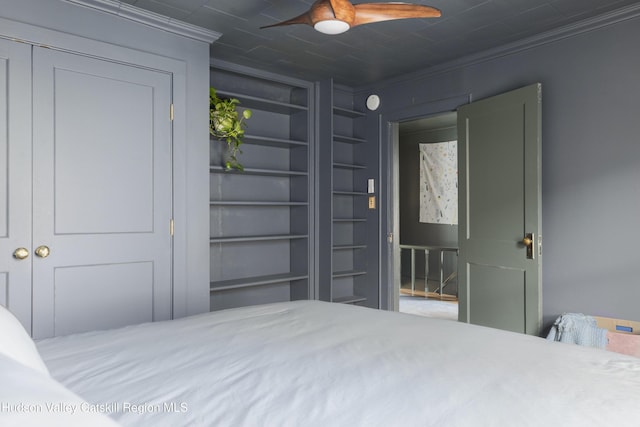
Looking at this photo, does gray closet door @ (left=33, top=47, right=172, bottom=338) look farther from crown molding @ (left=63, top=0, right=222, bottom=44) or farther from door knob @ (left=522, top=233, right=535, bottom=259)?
door knob @ (left=522, top=233, right=535, bottom=259)

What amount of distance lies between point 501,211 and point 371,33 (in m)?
1.60

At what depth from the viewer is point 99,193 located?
2.68 m

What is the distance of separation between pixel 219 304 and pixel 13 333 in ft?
10.5

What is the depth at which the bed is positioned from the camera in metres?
0.91

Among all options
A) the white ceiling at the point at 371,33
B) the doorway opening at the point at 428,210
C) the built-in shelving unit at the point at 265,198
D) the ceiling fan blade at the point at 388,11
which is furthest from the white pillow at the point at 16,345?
the doorway opening at the point at 428,210

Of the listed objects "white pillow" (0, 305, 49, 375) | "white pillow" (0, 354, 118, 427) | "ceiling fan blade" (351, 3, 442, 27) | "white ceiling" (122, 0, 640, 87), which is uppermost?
"white ceiling" (122, 0, 640, 87)

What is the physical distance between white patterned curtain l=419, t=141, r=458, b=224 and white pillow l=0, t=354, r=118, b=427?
629 cm

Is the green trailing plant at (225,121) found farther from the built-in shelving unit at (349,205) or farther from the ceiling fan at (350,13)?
the ceiling fan at (350,13)

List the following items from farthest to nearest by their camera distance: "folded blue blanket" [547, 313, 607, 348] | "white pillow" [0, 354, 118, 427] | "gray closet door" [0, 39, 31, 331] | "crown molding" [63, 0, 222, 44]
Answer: "folded blue blanket" [547, 313, 607, 348] < "crown molding" [63, 0, 222, 44] < "gray closet door" [0, 39, 31, 331] < "white pillow" [0, 354, 118, 427]

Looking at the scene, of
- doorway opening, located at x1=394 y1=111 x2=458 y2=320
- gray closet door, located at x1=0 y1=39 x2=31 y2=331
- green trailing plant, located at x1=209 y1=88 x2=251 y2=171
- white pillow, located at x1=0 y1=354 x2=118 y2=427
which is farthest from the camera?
doorway opening, located at x1=394 y1=111 x2=458 y2=320

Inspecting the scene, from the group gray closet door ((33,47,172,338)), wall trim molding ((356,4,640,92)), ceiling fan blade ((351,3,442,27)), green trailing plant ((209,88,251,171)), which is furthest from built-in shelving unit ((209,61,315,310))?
ceiling fan blade ((351,3,442,27))

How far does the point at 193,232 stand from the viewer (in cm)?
307

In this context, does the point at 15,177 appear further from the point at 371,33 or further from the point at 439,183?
the point at 439,183

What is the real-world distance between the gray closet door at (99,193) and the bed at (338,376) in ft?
4.01
